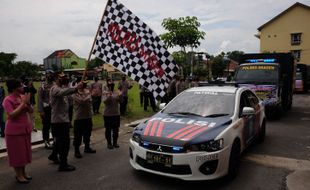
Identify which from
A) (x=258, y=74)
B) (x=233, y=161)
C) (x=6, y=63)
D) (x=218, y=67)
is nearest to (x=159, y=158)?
(x=233, y=161)

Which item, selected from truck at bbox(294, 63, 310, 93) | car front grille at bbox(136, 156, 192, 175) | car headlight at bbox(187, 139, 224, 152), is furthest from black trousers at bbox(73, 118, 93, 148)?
truck at bbox(294, 63, 310, 93)

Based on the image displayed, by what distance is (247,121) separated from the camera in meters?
6.24

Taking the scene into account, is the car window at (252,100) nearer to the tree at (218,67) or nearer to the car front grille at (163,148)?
the car front grille at (163,148)

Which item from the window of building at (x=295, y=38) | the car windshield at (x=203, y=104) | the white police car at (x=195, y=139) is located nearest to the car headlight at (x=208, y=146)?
the white police car at (x=195, y=139)

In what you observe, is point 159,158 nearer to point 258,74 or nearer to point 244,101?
point 244,101

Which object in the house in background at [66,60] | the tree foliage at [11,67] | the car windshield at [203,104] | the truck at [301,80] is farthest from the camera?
the house in background at [66,60]

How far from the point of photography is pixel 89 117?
266 inches

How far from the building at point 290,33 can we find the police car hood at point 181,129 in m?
44.3

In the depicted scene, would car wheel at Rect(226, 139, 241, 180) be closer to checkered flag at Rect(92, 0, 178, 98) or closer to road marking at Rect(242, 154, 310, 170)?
road marking at Rect(242, 154, 310, 170)

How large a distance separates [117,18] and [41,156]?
3.60 meters

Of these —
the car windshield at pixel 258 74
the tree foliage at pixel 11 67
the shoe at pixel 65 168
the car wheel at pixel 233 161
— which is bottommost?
the shoe at pixel 65 168

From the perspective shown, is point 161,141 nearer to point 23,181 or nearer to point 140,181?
point 140,181

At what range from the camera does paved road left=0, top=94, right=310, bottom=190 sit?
491 cm

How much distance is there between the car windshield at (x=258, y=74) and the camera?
1194 cm
